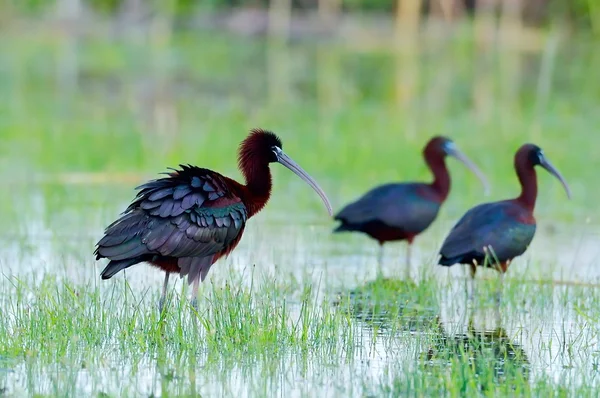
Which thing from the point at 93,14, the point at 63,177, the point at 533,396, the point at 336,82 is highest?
the point at 93,14

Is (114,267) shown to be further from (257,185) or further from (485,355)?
(485,355)

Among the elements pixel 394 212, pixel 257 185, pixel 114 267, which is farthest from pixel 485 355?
pixel 394 212

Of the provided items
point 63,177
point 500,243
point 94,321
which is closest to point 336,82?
point 63,177

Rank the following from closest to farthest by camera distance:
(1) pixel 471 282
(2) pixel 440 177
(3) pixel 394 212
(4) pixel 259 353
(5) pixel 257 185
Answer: (4) pixel 259 353 < (5) pixel 257 185 < (1) pixel 471 282 < (3) pixel 394 212 < (2) pixel 440 177

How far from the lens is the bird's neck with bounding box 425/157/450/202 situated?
10680 millimetres

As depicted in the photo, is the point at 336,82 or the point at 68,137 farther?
the point at 336,82

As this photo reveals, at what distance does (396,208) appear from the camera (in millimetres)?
10234

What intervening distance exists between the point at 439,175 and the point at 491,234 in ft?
6.44

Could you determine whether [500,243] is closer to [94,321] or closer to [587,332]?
[587,332]

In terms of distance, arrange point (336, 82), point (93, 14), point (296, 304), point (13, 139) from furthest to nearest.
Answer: point (93, 14)
point (336, 82)
point (13, 139)
point (296, 304)

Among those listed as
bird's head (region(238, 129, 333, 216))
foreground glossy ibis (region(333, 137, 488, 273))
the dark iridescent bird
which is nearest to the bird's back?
the dark iridescent bird

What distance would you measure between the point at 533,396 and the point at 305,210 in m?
7.22

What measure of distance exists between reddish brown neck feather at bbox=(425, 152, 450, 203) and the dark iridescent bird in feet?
10.6

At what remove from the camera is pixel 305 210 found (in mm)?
A: 12914
